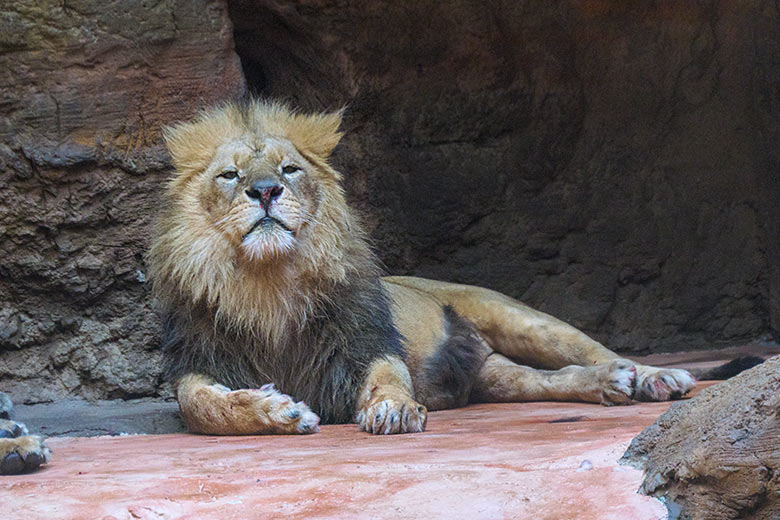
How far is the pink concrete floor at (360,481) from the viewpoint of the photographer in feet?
7.50

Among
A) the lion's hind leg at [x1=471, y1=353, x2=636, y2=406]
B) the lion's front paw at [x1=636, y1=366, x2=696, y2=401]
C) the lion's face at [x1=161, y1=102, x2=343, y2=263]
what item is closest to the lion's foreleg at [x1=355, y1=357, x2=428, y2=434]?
the lion's face at [x1=161, y1=102, x2=343, y2=263]

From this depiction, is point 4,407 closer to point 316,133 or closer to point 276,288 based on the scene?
point 276,288

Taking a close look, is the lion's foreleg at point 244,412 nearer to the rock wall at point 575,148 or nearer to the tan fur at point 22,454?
the tan fur at point 22,454

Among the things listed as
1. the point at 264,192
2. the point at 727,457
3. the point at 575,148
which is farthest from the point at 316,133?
the point at 727,457

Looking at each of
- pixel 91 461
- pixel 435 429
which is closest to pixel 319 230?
pixel 435 429

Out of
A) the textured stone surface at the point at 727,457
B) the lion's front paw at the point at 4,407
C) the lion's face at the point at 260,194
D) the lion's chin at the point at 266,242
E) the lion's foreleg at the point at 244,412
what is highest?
the lion's face at the point at 260,194

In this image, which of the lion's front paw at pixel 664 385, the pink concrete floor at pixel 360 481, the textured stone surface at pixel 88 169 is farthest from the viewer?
the textured stone surface at pixel 88 169

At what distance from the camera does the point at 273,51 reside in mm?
6535

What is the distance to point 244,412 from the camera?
4133 mm

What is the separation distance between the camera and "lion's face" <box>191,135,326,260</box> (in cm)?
454

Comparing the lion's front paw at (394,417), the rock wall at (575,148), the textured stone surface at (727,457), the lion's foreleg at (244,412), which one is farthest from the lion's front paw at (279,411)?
the rock wall at (575,148)

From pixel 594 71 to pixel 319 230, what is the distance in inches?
105

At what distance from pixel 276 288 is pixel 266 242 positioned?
257 mm

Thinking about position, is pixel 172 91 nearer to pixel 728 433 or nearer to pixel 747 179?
pixel 747 179
